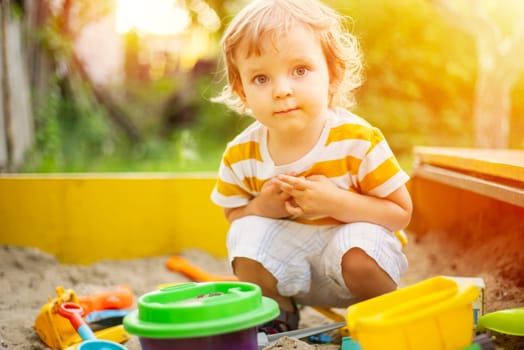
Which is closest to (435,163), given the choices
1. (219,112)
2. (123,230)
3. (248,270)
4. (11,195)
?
(248,270)

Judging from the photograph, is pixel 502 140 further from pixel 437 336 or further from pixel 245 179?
pixel 437 336

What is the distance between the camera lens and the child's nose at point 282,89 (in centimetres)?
136

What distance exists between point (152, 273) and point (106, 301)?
0.57 meters

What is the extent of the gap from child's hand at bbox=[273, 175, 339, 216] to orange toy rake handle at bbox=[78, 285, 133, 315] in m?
0.51

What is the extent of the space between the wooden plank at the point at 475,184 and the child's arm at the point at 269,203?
0.49m

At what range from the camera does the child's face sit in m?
1.37

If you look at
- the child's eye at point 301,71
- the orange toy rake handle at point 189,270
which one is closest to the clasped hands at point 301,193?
the child's eye at point 301,71

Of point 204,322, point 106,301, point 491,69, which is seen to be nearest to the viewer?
point 204,322

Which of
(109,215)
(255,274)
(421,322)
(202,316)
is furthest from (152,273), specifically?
(421,322)

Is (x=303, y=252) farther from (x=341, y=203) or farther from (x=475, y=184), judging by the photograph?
(x=475, y=184)

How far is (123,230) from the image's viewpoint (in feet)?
7.88

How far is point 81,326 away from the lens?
133cm

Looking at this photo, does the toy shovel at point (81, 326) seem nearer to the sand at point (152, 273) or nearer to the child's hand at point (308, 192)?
the sand at point (152, 273)

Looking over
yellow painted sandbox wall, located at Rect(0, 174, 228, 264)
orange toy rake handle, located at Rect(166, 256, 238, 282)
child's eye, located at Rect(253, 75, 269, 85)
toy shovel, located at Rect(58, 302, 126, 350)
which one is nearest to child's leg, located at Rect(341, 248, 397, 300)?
child's eye, located at Rect(253, 75, 269, 85)
